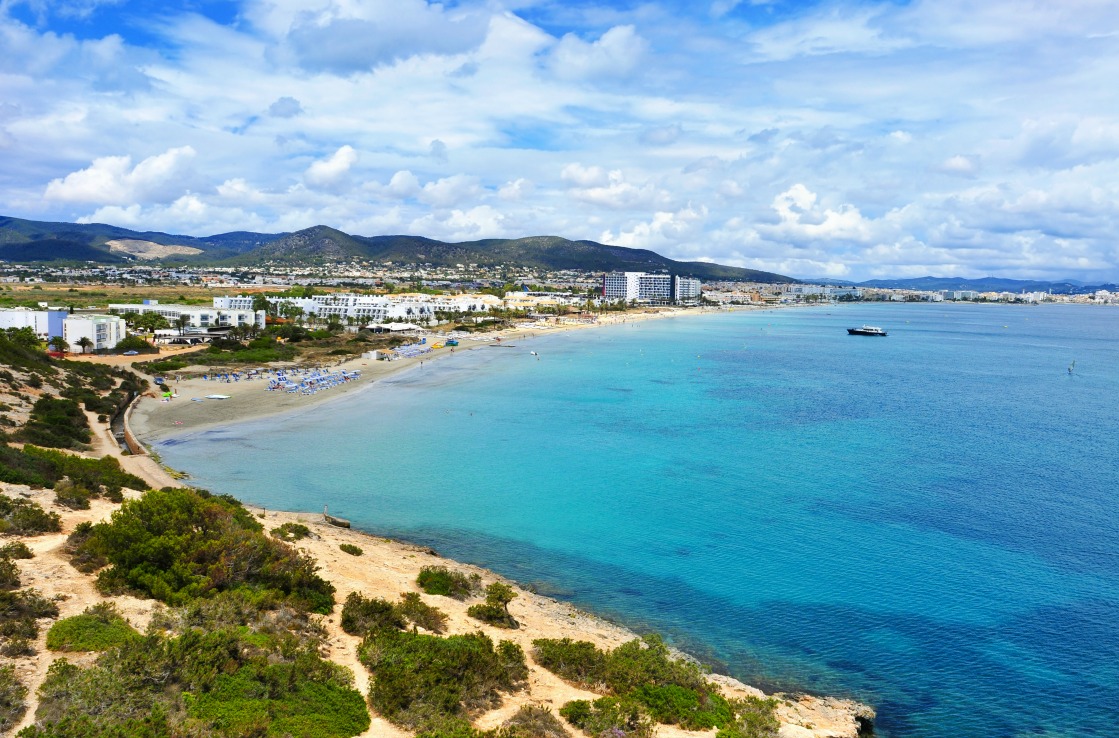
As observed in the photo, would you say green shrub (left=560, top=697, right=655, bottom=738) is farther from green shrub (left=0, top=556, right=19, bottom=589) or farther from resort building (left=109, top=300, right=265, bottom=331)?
resort building (left=109, top=300, right=265, bottom=331)

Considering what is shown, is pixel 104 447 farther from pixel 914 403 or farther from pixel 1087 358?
pixel 1087 358

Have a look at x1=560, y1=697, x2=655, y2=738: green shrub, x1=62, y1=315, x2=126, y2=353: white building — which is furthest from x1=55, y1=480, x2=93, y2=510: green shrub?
x1=62, y1=315, x2=126, y2=353: white building

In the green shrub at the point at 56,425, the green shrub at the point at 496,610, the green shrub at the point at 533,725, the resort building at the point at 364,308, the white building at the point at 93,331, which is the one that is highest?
the resort building at the point at 364,308

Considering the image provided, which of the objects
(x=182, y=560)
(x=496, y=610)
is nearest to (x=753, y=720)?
(x=496, y=610)

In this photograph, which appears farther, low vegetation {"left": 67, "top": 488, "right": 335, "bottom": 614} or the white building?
the white building

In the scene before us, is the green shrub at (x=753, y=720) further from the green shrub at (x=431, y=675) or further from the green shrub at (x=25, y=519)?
the green shrub at (x=25, y=519)

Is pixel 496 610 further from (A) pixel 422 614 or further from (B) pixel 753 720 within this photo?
(B) pixel 753 720

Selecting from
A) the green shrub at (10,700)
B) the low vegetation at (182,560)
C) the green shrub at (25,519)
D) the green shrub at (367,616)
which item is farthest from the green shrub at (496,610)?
the green shrub at (25,519)
